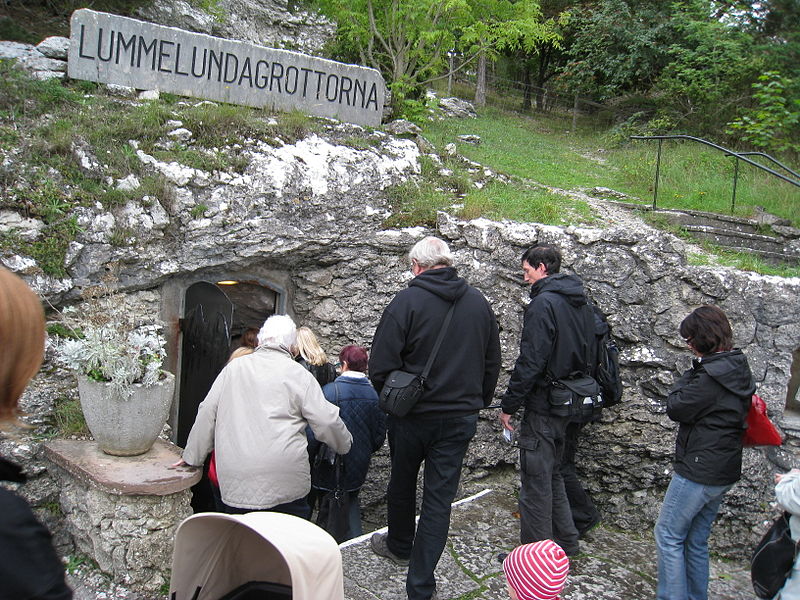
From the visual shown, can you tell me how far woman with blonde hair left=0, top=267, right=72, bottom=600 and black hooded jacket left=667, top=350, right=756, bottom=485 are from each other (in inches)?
133

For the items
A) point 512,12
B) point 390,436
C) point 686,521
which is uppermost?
point 512,12

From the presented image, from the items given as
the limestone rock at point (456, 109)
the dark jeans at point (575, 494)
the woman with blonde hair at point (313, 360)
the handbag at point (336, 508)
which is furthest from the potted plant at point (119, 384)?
the limestone rock at point (456, 109)

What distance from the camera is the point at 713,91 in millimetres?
13992

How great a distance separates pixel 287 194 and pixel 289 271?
79cm

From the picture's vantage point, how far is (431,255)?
3.94 metres

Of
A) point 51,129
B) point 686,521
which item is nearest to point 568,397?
point 686,521

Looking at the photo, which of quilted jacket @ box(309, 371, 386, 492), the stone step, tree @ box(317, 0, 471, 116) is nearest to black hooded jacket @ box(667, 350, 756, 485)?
the stone step

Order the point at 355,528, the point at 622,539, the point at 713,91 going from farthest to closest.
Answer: the point at 713,91, the point at 622,539, the point at 355,528

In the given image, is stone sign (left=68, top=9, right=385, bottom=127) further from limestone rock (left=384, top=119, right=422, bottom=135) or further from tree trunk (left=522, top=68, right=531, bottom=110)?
tree trunk (left=522, top=68, right=531, bottom=110)

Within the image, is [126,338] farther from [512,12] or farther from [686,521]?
[512,12]

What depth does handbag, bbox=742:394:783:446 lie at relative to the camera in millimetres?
4020

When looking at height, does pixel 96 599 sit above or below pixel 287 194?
below

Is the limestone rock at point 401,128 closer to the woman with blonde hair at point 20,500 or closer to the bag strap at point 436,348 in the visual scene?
the bag strap at point 436,348

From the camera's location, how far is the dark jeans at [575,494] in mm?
4867
